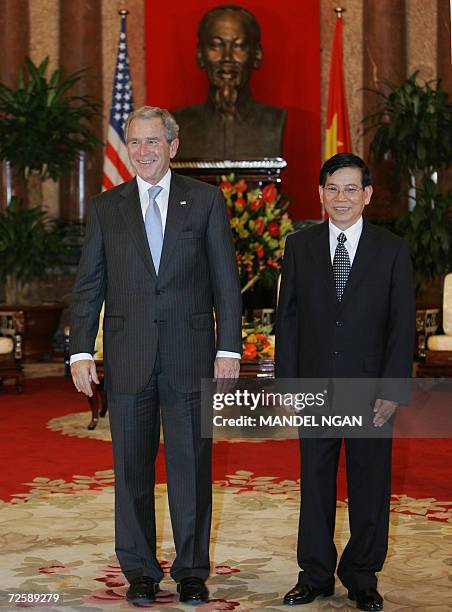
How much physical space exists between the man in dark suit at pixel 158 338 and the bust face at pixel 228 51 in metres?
7.29

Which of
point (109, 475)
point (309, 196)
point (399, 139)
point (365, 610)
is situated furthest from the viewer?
point (309, 196)

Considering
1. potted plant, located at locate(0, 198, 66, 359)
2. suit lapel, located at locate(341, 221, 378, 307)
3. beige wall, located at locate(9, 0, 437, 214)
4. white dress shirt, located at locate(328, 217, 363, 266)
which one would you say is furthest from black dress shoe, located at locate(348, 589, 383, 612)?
beige wall, located at locate(9, 0, 437, 214)

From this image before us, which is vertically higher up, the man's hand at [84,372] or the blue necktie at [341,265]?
the blue necktie at [341,265]

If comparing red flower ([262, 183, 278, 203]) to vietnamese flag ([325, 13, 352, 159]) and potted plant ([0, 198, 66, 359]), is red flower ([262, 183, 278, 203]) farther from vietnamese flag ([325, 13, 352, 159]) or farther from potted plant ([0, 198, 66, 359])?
potted plant ([0, 198, 66, 359])

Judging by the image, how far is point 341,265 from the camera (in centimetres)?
381

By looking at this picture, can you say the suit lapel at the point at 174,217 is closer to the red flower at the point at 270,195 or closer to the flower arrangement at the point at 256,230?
the flower arrangement at the point at 256,230

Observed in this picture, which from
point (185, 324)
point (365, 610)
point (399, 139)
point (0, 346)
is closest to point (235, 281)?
point (185, 324)

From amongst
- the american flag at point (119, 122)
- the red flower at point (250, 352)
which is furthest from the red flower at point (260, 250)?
the american flag at point (119, 122)

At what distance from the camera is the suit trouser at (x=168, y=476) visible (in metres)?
3.85

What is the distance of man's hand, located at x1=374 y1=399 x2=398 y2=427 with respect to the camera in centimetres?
370

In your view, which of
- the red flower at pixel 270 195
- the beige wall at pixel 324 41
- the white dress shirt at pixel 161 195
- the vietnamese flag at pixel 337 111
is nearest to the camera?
the white dress shirt at pixel 161 195

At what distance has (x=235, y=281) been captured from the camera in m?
3.88

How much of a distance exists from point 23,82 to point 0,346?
3.06 m

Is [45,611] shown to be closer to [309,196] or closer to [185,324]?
[185,324]
